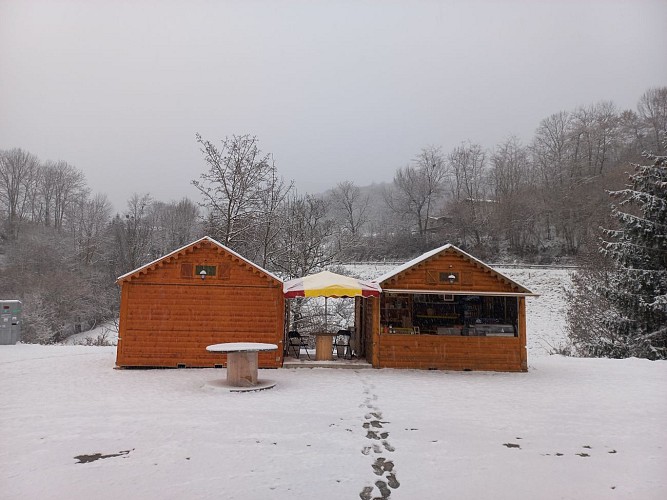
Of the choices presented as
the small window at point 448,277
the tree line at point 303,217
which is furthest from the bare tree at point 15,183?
the small window at point 448,277

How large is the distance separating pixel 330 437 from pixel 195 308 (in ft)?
24.8

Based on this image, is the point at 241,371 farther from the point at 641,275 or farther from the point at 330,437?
the point at 641,275

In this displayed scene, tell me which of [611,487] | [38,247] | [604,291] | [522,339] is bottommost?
[611,487]

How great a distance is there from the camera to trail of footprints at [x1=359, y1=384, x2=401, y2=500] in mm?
4871

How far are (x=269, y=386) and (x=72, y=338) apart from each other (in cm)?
2401

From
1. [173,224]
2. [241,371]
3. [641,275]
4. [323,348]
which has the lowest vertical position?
[241,371]

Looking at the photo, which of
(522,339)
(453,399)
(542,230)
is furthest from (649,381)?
(542,230)

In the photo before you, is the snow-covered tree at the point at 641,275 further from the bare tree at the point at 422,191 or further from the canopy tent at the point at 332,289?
the bare tree at the point at 422,191

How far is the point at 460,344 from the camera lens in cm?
1354

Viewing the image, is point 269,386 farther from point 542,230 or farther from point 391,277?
point 542,230

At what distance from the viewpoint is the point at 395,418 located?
25.7 feet

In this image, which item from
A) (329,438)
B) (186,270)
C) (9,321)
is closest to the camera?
(329,438)

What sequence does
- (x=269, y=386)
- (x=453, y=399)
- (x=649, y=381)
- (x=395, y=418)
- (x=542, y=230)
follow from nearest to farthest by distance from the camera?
(x=395, y=418) → (x=453, y=399) → (x=269, y=386) → (x=649, y=381) → (x=542, y=230)

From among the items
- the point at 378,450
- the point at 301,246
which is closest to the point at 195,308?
the point at 378,450
